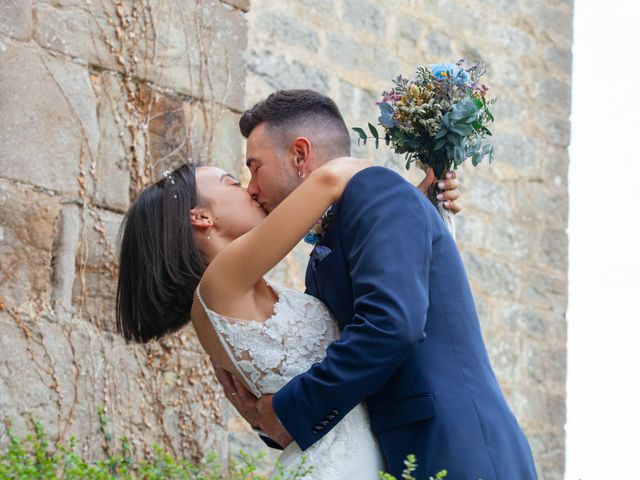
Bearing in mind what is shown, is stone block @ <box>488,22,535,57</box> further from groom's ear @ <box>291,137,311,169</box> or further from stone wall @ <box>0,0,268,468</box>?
groom's ear @ <box>291,137,311,169</box>

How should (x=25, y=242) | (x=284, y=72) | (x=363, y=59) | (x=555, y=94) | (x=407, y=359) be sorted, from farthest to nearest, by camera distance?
1. (x=555, y=94)
2. (x=363, y=59)
3. (x=284, y=72)
4. (x=25, y=242)
5. (x=407, y=359)

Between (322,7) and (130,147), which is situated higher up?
(322,7)

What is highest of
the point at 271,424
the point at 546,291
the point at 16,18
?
the point at 16,18

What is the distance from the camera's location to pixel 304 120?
323 cm

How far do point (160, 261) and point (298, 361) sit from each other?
1.55 feet

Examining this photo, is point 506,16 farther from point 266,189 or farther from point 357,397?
point 357,397

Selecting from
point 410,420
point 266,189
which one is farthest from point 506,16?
point 410,420

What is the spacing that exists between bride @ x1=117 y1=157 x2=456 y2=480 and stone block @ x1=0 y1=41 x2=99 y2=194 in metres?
1.08

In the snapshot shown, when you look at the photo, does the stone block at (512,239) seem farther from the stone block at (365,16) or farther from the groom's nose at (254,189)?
the groom's nose at (254,189)

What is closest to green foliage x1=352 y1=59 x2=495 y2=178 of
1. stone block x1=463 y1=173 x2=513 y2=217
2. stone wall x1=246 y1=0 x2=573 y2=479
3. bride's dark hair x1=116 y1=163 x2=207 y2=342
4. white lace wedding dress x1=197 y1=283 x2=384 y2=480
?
white lace wedding dress x1=197 y1=283 x2=384 y2=480

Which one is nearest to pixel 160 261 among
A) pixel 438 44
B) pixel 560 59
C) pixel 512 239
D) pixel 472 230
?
pixel 472 230

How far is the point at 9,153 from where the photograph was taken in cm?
423

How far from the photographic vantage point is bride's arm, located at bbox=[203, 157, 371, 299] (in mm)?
2842

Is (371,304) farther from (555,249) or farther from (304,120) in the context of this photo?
(555,249)
